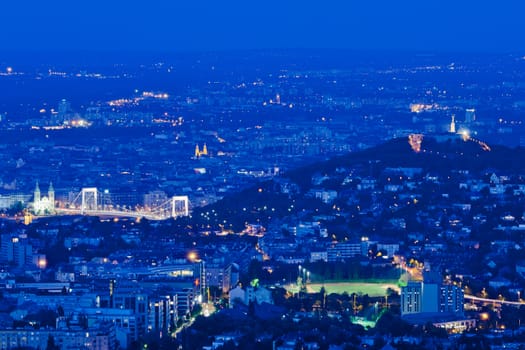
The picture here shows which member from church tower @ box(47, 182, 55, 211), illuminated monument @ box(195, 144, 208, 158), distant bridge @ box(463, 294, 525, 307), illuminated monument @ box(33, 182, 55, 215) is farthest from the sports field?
illuminated monument @ box(195, 144, 208, 158)

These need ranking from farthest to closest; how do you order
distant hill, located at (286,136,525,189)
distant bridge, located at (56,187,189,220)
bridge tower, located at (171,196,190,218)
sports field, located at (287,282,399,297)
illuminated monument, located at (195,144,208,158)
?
1. illuminated monument, located at (195,144,208,158)
2. distant hill, located at (286,136,525,189)
3. distant bridge, located at (56,187,189,220)
4. bridge tower, located at (171,196,190,218)
5. sports field, located at (287,282,399,297)

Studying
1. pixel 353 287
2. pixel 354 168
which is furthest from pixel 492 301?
pixel 354 168

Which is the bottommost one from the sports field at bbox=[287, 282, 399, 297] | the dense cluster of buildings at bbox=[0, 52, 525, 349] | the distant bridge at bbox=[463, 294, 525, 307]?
the distant bridge at bbox=[463, 294, 525, 307]

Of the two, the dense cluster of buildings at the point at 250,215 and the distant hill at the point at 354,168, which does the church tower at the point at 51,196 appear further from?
the distant hill at the point at 354,168

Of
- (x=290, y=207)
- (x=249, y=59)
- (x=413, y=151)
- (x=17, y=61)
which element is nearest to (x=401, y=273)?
(x=290, y=207)

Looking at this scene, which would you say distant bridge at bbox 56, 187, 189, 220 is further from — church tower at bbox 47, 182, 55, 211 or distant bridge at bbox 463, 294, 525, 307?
distant bridge at bbox 463, 294, 525, 307

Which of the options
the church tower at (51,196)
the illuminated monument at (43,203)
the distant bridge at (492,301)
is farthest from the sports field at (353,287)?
the church tower at (51,196)
